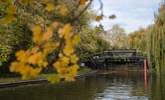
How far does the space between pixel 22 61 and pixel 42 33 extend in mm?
275

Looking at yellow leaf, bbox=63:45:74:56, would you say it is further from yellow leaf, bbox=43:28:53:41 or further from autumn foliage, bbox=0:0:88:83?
yellow leaf, bbox=43:28:53:41

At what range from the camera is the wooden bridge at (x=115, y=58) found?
6322 centimetres

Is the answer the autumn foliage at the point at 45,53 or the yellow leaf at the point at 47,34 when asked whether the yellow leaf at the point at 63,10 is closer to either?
the autumn foliage at the point at 45,53

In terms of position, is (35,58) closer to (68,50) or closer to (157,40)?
(68,50)

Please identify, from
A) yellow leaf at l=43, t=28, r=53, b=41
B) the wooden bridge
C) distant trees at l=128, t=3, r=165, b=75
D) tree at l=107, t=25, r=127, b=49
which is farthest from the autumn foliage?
tree at l=107, t=25, r=127, b=49

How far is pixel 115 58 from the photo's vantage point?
211ft

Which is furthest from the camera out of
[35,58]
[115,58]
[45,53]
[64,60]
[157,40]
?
[115,58]

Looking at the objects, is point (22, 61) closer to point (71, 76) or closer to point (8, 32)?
point (71, 76)

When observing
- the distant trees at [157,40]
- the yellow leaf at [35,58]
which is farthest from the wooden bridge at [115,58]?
the yellow leaf at [35,58]

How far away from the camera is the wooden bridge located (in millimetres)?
63219

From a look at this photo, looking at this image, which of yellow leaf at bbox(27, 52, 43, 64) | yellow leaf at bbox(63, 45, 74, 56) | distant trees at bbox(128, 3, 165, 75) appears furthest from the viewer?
distant trees at bbox(128, 3, 165, 75)

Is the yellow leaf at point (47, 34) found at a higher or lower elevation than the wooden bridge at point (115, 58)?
higher

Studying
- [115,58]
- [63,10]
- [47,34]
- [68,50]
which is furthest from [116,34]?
[47,34]

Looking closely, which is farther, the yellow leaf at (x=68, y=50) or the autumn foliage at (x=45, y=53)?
→ the yellow leaf at (x=68, y=50)
